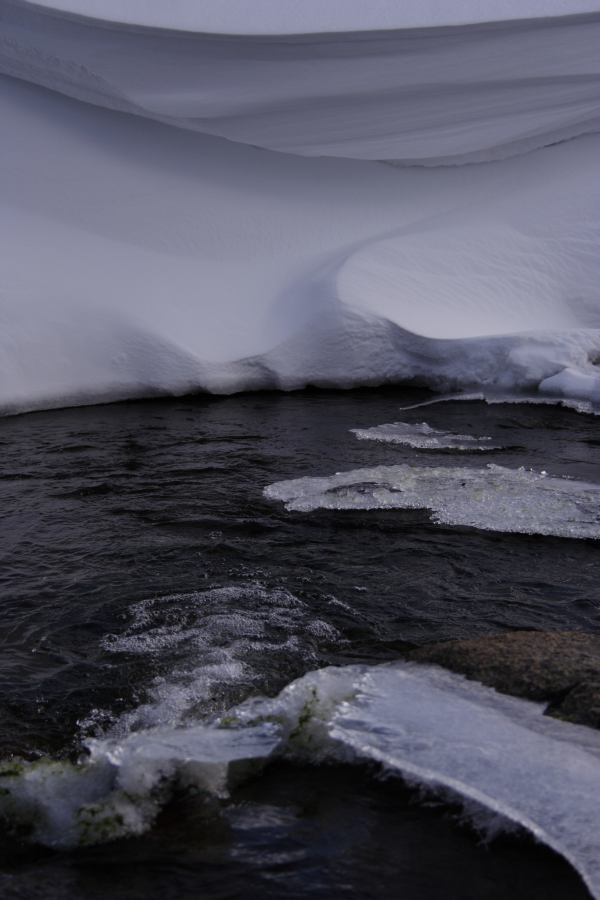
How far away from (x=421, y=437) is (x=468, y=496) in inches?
56.5

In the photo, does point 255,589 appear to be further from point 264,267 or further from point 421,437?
point 264,267

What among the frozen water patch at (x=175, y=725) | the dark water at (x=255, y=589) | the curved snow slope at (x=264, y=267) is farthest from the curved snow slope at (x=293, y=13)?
the frozen water patch at (x=175, y=725)

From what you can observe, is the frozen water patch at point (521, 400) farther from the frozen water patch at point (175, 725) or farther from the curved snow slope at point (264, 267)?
the frozen water patch at point (175, 725)

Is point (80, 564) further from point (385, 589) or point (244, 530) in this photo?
point (385, 589)

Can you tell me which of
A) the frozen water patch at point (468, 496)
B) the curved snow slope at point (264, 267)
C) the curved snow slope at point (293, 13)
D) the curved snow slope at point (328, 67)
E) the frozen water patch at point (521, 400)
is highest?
the curved snow slope at point (293, 13)

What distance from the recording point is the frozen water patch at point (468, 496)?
556 cm

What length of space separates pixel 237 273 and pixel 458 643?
616 cm

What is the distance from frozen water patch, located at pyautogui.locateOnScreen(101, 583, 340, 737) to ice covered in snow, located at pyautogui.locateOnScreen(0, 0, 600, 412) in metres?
4.39

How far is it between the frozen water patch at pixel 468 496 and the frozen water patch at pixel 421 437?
0.58 metres

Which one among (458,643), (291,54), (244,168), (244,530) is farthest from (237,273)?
(458,643)

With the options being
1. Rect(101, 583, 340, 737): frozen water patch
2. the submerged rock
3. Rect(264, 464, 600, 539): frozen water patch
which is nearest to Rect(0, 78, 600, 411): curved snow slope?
Rect(264, 464, 600, 539): frozen water patch

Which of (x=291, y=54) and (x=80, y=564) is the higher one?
(x=291, y=54)

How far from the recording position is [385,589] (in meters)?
4.75

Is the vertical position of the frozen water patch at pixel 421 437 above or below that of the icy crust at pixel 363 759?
above
